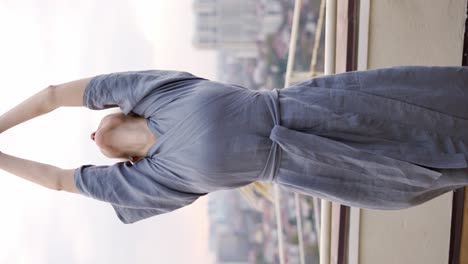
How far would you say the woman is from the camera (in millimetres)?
985

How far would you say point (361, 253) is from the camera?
1.85m

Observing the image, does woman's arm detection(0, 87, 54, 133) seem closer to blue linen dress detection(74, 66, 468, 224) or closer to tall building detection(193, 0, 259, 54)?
blue linen dress detection(74, 66, 468, 224)

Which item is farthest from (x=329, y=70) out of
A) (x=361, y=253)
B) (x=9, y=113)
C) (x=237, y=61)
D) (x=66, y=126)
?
(x=9, y=113)

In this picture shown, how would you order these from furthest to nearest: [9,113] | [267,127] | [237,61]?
[237,61] → [9,113] → [267,127]

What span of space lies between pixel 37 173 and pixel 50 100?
0.58 feet

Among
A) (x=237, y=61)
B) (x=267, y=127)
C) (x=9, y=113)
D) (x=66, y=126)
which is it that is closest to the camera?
(x=267, y=127)

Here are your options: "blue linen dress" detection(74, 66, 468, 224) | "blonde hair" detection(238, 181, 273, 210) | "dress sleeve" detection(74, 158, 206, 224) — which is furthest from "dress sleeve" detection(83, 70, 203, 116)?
"blonde hair" detection(238, 181, 273, 210)

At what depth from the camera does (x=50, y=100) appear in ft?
3.58

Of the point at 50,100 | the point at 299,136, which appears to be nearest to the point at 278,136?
the point at 299,136

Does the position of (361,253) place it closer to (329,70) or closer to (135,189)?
(329,70)

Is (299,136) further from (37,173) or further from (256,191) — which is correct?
(256,191)

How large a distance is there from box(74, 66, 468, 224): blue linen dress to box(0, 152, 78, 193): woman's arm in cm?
4

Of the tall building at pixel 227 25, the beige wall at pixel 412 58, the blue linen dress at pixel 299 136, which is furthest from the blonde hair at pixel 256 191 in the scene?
the blue linen dress at pixel 299 136

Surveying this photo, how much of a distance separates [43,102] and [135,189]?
1.00 feet
